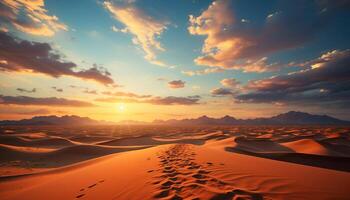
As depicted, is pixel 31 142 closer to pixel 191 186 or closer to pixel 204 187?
pixel 191 186

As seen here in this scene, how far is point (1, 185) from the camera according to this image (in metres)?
6.93

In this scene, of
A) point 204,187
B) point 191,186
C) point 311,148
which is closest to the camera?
point 204,187

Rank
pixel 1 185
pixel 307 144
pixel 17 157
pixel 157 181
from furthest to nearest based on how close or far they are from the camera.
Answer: pixel 307 144
pixel 17 157
pixel 1 185
pixel 157 181

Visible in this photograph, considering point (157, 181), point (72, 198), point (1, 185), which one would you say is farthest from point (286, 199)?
point (1, 185)

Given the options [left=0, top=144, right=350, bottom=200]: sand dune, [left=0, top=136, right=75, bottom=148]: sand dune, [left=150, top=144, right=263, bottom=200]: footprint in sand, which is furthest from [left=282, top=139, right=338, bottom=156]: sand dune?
[left=0, top=136, right=75, bottom=148]: sand dune

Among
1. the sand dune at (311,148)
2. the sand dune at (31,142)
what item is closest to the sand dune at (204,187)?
the sand dune at (311,148)

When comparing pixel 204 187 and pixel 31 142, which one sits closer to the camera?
pixel 204 187

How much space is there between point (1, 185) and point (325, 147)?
18.8 meters

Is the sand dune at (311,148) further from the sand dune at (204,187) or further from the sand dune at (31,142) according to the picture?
the sand dune at (31,142)

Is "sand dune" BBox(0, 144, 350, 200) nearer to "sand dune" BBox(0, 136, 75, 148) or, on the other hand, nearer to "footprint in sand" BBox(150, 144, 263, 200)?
"footprint in sand" BBox(150, 144, 263, 200)

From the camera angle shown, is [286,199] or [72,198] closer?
[286,199]

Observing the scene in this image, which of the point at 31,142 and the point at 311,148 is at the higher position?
the point at 31,142

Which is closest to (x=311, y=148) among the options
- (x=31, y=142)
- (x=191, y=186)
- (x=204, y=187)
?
(x=204, y=187)

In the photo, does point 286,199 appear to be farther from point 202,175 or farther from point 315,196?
point 202,175
